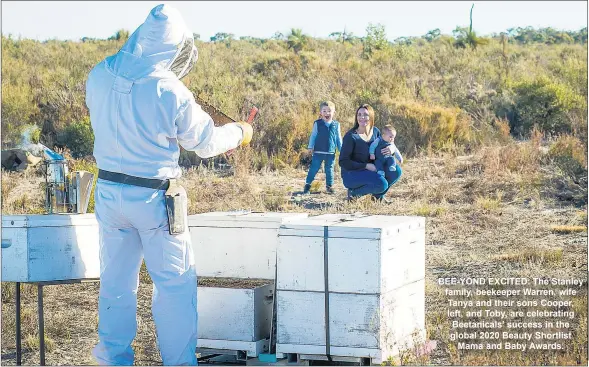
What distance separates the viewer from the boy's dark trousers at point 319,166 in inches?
549

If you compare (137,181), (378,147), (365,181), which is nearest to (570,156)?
(378,147)

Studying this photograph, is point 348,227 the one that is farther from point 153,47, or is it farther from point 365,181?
point 365,181

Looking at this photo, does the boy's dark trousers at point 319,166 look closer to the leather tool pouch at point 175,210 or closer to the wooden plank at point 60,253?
the wooden plank at point 60,253

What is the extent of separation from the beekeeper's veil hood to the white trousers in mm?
670

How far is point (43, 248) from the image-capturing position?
6293mm

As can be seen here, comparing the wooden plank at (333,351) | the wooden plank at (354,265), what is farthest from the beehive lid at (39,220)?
the wooden plank at (354,265)

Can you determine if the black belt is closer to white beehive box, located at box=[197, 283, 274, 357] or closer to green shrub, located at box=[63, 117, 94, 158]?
white beehive box, located at box=[197, 283, 274, 357]

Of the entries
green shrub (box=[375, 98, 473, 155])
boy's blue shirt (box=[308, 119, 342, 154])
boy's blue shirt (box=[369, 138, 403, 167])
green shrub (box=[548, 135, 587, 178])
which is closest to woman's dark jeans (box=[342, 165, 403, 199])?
boy's blue shirt (box=[369, 138, 403, 167])

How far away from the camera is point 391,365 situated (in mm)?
6012

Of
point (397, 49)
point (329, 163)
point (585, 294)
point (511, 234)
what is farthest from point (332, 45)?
point (585, 294)

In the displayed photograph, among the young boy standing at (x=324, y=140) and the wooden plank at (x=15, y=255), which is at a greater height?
the young boy standing at (x=324, y=140)

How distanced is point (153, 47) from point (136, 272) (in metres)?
1.33

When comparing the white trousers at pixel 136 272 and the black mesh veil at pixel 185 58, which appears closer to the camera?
the white trousers at pixel 136 272

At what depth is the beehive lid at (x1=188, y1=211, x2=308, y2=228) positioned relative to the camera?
636cm
